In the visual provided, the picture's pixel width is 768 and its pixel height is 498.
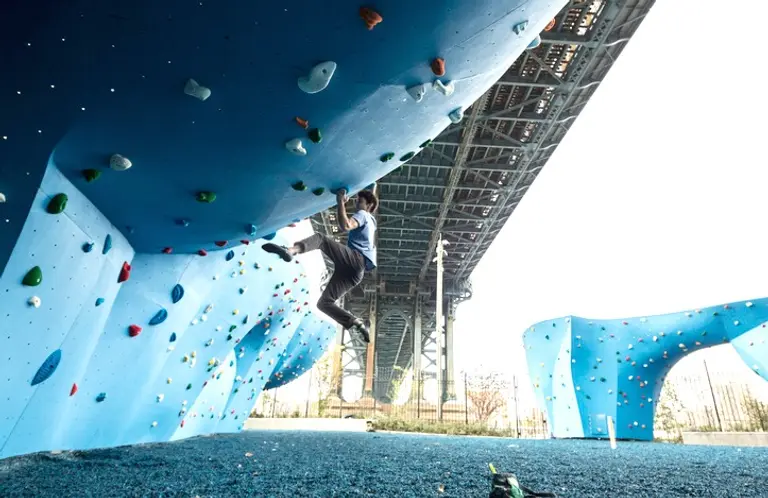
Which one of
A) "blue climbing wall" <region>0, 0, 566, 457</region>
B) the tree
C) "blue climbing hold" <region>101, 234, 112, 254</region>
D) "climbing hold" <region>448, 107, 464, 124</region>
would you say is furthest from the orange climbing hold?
the tree

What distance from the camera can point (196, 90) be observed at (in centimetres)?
205

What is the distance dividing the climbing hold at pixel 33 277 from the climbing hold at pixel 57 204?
1.16 feet

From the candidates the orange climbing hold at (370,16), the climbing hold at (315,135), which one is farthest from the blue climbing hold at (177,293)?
the orange climbing hold at (370,16)

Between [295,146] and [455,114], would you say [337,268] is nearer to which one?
[295,146]

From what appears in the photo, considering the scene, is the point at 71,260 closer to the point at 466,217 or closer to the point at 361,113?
the point at 361,113

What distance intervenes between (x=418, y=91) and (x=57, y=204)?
208cm

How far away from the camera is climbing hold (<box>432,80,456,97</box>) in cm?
227

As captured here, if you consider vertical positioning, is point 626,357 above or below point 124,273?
above

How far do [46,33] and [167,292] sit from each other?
8.94ft

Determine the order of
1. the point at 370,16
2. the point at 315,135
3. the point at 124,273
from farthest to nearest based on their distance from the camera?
the point at 124,273
the point at 315,135
the point at 370,16

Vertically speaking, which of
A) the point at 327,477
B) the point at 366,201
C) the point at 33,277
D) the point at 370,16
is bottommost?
the point at 327,477

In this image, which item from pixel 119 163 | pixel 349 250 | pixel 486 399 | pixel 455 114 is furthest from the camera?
pixel 486 399

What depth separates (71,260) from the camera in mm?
2812

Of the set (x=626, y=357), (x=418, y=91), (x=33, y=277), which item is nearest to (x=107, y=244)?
(x=33, y=277)
